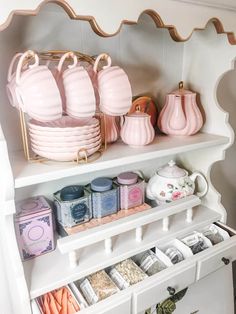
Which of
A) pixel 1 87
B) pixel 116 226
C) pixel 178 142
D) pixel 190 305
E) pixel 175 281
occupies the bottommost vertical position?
pixel 190 305

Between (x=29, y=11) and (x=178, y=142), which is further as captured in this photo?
(x=178, y=142)

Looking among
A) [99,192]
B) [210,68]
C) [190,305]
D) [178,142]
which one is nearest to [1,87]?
[99,192]

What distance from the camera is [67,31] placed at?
28.4 inches

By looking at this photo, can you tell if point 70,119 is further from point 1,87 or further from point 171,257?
point 171,257

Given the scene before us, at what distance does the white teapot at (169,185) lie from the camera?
88 centimetres

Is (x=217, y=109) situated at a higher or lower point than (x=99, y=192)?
higher

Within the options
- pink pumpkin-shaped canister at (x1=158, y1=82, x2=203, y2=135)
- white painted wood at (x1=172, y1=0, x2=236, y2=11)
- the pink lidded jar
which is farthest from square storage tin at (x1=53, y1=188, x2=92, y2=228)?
white painted wood at (x1=172, y1=0, x2=236, y2=11)

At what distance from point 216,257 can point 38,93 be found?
72cm

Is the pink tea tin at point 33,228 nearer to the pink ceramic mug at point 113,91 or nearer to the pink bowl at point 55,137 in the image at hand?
the pink bowl at point 55,137

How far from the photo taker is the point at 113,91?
0.60 m

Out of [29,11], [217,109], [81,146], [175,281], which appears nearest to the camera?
[29,11]

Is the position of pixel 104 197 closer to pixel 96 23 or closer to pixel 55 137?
pixel 55 137

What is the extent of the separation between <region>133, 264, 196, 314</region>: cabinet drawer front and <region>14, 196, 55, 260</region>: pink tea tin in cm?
27

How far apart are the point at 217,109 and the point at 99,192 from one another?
1.54 ft
